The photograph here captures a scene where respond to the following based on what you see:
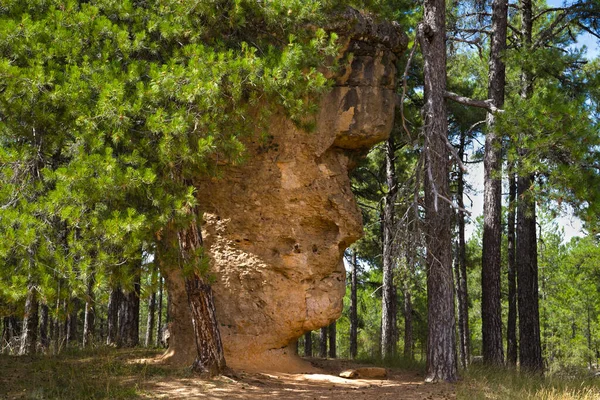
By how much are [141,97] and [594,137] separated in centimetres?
703

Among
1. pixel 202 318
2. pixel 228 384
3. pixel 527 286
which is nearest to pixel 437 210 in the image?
pixel 202 318

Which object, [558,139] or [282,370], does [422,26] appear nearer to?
[558,139]

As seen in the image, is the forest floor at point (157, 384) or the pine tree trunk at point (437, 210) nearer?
the forest floor at point (157, 384)

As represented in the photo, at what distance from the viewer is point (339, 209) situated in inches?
481

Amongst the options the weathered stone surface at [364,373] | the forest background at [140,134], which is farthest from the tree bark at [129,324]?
the weathered stone surface at [364,373]

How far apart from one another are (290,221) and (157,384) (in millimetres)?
4464

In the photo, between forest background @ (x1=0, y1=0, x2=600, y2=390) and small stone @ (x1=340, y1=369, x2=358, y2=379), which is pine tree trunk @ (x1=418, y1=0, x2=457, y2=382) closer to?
forest background @ (x1=0, y1=0, x2=600, y2=390)

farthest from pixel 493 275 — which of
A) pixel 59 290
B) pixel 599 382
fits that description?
pixel 59 290

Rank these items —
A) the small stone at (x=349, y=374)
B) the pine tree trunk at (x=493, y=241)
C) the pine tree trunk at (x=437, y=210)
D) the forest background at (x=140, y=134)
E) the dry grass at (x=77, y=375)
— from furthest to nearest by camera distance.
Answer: the pine tree trunk at (x=493, y=241) < the small stone at (x=349, y=374) < the pine tree trunk at (x=437, y=210) < the dry grass at (x=77, y=375) < the forest background at (x=140, y=134)

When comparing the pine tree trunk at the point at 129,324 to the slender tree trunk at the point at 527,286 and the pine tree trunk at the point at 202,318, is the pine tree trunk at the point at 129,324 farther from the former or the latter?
the slender tree trunk at the point at 527,286

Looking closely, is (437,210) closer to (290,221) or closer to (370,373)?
(290,221)

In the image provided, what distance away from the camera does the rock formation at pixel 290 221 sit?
1177 centimetres

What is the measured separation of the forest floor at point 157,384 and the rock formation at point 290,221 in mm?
1183

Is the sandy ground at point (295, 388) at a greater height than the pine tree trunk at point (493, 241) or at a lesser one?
lesser
